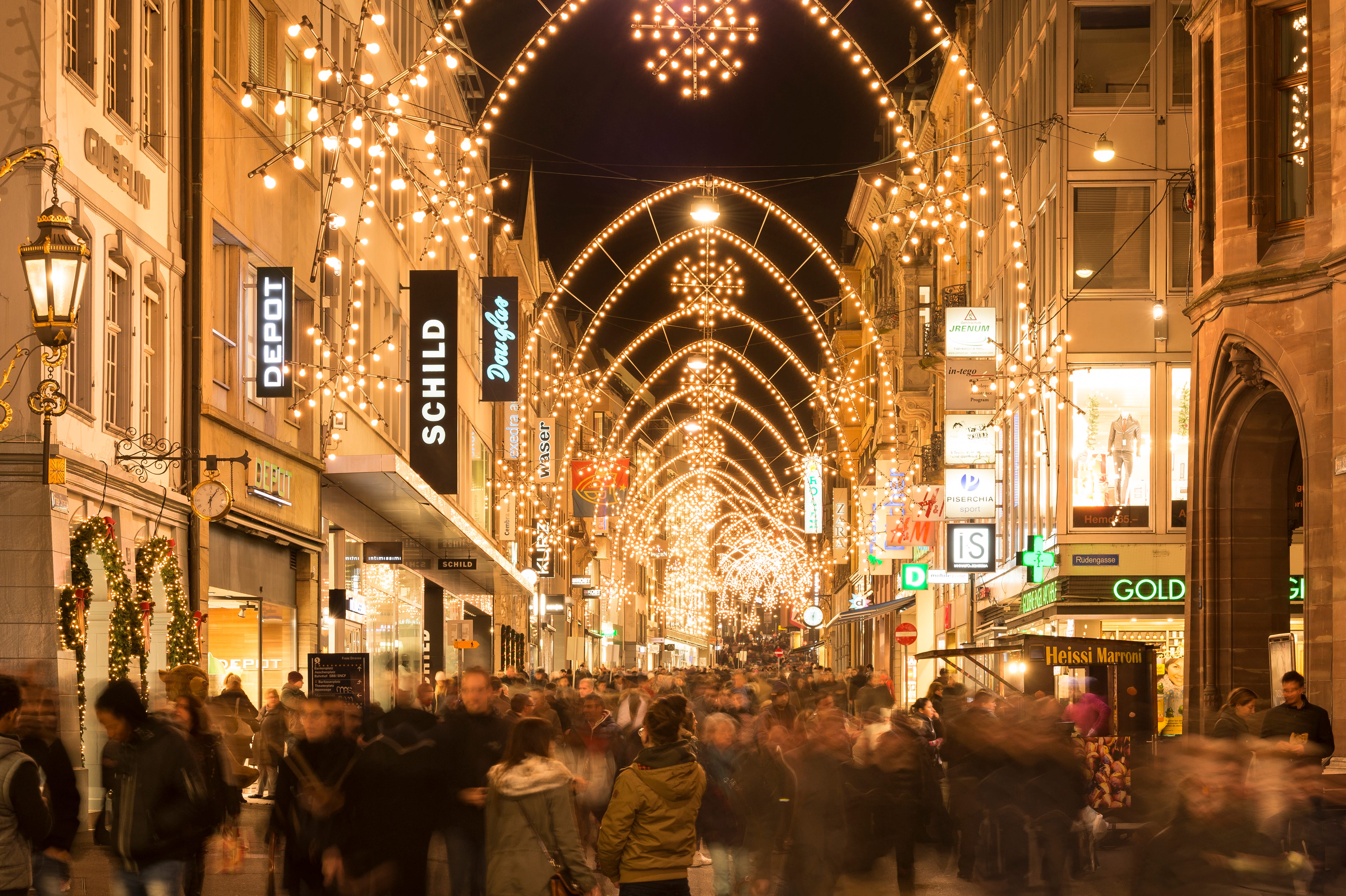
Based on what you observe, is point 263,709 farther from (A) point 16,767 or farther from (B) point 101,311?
(A) point 16,767

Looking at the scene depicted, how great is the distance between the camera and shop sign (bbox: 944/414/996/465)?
35312mm

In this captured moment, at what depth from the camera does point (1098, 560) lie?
31125mm

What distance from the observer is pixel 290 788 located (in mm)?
9562

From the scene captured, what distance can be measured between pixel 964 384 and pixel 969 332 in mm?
1034

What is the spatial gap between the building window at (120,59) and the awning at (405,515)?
27.4 feet

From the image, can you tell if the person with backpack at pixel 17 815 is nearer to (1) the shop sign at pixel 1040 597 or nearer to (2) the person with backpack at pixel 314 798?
(2) the person with backpack at pixel 314 798

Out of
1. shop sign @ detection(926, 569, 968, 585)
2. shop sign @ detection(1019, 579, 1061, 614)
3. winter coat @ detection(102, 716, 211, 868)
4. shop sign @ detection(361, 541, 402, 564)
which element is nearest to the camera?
winter coat @ detection(102, 716, 211, 868)

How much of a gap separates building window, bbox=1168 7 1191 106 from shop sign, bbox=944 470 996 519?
27.6ft

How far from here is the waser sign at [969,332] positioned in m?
31.4

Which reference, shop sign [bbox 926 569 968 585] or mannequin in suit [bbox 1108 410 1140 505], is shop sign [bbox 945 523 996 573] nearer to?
shop sign [bbox 926 569 968 585]

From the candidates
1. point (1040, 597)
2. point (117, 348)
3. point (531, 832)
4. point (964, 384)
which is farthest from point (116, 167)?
point (1040, 597)

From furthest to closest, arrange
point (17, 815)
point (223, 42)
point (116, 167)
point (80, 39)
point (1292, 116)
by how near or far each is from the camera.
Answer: point (223, 42), point (1292, 116), point (116, 167), point (80, 39), point (17, 815)

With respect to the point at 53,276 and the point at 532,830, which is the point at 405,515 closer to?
the point at 53,276

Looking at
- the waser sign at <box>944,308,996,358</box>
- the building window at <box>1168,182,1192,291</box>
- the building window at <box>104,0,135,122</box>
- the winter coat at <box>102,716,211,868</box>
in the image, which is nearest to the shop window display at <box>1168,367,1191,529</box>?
the building window at <box>1168,182,1192,291</box>
